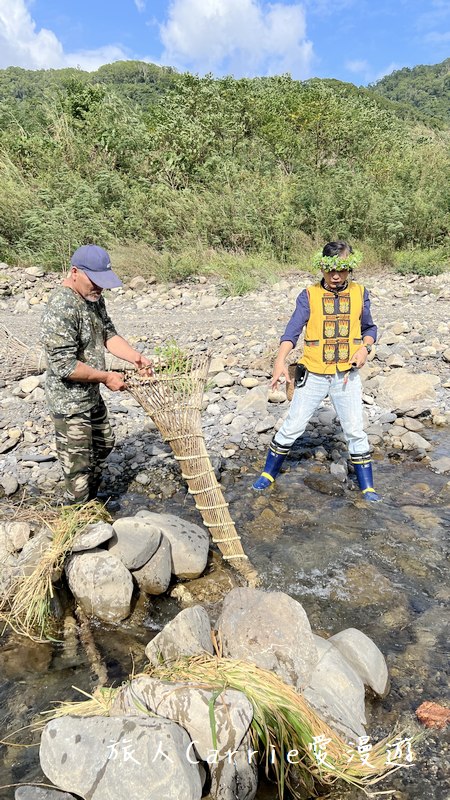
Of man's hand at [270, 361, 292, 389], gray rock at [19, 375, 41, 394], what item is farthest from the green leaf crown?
gray rock at [19, 375, 41, 394]

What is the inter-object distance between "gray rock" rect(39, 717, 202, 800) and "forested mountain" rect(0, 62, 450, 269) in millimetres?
9836

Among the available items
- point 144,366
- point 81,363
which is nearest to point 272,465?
point 144,366

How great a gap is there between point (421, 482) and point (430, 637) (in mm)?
1924

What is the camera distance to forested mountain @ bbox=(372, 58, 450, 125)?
235 ft

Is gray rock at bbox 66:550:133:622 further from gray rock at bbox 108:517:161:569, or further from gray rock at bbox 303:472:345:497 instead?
gray rock at bbox 303:472:345:497

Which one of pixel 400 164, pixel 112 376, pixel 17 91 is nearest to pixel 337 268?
pixel 112 376

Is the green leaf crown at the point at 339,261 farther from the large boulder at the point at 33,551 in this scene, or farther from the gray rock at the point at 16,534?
the gray rock at the point at 16,534

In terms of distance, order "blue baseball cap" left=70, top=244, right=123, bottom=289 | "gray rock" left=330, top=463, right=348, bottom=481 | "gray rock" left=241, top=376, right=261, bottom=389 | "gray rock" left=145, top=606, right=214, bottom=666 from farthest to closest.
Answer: "gray rock" left=241, top=376, right=261, bottom=389, "gray rock" left=330, top=463, right=348, bottom=481, "blue baseball cap" left=70, top=244, right=123, bottom=289, "gray rock" left=145, top=606, right=214, bottom=666

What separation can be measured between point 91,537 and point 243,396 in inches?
128

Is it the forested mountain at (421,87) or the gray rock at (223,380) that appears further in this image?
the forested mountain at (421,87)

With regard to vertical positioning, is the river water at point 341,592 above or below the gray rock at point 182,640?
below

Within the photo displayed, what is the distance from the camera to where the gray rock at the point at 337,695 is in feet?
7.79

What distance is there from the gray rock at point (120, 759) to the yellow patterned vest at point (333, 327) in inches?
107

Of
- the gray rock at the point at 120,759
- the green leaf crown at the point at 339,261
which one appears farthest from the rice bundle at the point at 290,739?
the green leaf crown at the point at 339,261
